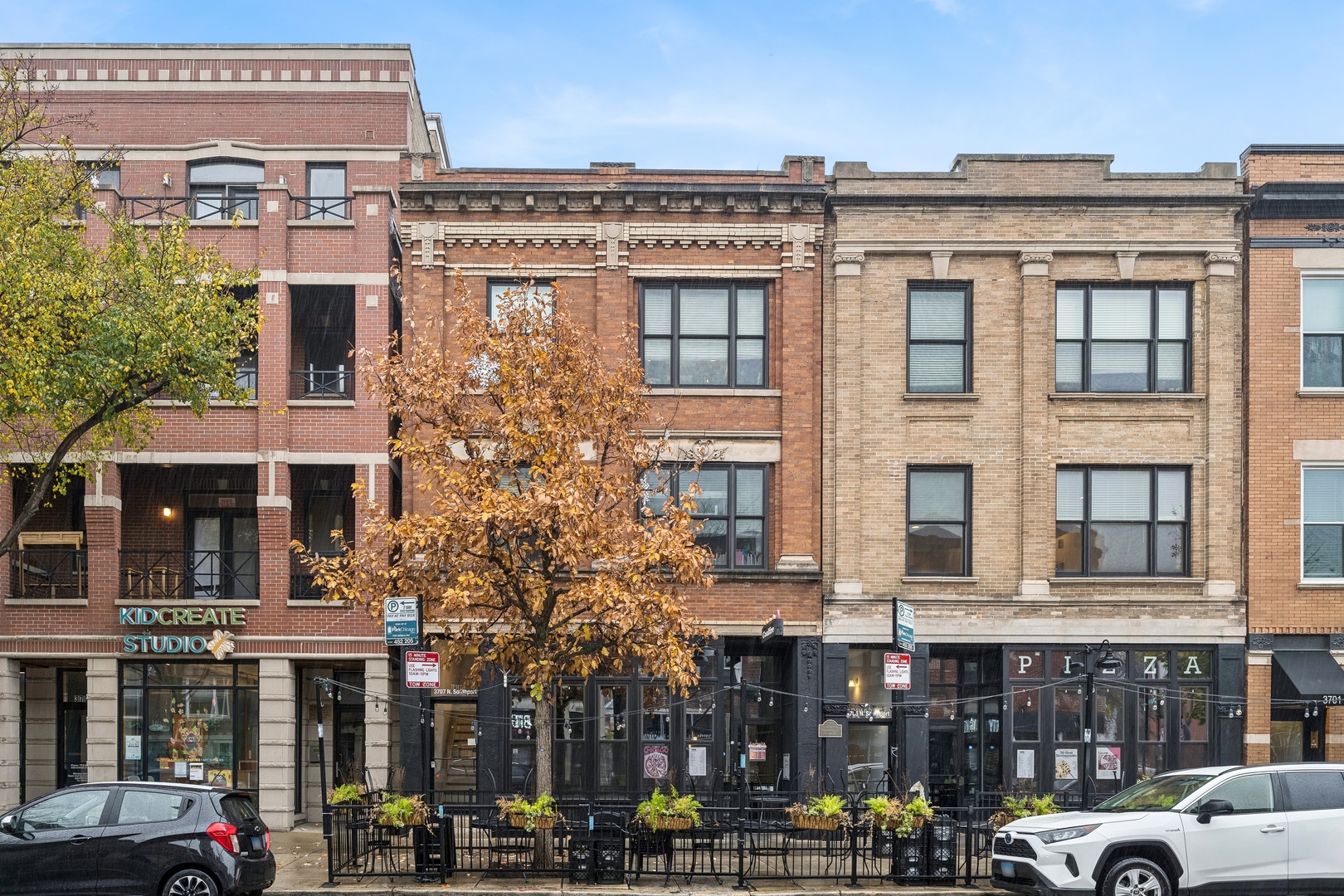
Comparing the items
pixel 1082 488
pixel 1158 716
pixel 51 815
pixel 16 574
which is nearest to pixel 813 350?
pixel 1082 488

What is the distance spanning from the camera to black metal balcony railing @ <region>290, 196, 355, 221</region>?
76.7ft

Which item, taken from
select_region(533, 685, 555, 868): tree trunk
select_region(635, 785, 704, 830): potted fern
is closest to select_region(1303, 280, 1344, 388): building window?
select_region(635, 785, 704, 830): potted fern

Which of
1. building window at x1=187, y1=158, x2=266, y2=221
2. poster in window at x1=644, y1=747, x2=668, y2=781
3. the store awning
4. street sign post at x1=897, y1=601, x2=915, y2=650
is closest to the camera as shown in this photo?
street sign post at x1=897, y1=601, x2=915, y2=650

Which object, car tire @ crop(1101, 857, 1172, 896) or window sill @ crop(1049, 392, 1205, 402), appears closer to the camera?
car tire @ crop(1101, 857, 1172, 896)

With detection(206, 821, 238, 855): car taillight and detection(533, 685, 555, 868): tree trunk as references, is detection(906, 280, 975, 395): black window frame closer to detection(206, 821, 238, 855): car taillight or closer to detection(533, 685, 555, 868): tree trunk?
detection(533, 685, 555, 868): tree trunk

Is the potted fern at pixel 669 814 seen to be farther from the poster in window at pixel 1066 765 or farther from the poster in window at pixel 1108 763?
the poster in window at pixel 1108 763

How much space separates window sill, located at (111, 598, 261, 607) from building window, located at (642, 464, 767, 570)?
7.97 meters

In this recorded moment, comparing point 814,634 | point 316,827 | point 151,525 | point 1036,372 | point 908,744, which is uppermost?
point 1036,372

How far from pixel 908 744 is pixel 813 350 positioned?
7.71 meters

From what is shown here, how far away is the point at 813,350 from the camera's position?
908 inches

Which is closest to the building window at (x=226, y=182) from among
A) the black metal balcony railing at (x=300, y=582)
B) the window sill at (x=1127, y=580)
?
the black metal balcony railing at (x=300, y=582)

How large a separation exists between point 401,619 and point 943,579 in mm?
10730

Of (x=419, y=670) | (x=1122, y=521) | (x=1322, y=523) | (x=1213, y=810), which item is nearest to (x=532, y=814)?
(x=419, y=670)

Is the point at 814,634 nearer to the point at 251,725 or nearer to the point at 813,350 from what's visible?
the point at 813,350
